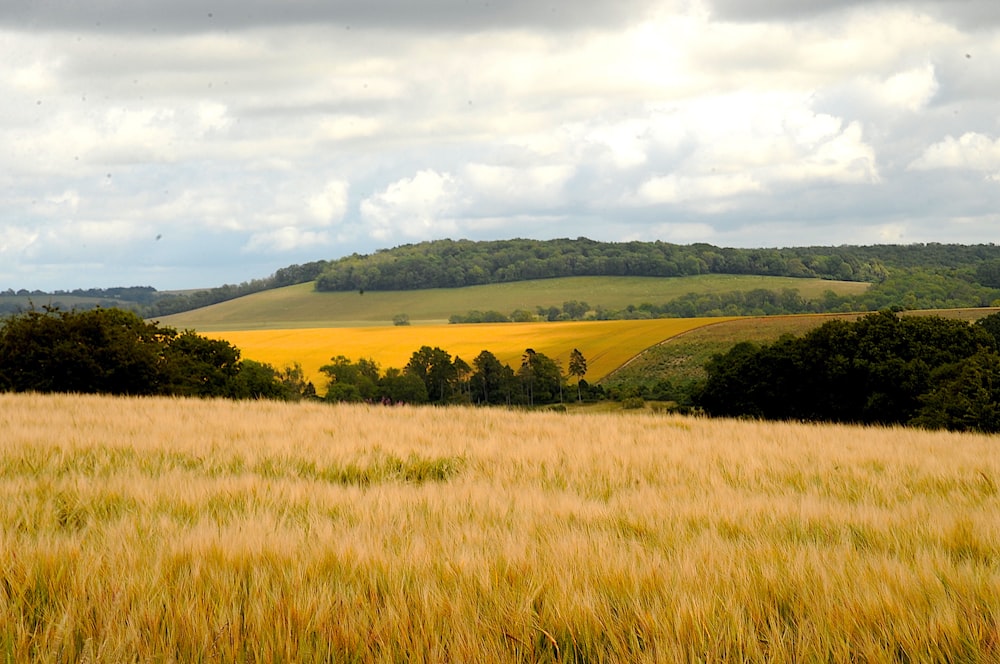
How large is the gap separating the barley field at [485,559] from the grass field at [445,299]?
130 m

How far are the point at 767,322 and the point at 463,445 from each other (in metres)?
93.0

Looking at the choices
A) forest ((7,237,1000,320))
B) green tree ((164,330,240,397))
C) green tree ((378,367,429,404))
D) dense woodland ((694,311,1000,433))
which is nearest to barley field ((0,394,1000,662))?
green tree ((164,330,240,397))

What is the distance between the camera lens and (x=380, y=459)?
9406 mm

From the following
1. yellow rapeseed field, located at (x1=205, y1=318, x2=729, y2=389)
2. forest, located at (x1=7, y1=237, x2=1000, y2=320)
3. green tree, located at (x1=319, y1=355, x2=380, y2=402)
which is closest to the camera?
green tree, located at (x1=319, y1=355, x2=380, y2=402)

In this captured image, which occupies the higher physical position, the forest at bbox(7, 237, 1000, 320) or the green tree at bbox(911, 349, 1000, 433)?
the forest at bbox(7, 237, 1000, 320)

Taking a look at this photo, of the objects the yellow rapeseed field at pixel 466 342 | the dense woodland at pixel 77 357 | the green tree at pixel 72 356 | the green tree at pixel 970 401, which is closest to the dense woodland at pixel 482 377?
the yellow rapeseed field at pixel 466 342

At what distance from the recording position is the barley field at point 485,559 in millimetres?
3654

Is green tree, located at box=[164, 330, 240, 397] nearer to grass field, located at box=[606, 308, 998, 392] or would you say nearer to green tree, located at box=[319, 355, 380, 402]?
green tree, located at box=[319, 355, 380, 402]

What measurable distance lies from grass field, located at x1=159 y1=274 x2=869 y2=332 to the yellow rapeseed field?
64.7 feet

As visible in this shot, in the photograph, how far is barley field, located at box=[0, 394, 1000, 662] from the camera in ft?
12.0

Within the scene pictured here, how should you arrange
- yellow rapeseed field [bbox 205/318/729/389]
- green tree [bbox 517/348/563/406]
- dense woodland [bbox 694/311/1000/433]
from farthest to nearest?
yellow rapeseed field [bbox 205/318/729/389]
green tree [bbox 517/348/563/406]
dense woodland [bbox 694/311/1000/433]

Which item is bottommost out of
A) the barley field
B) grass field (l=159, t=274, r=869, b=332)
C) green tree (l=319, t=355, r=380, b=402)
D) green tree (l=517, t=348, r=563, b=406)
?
green tree (l=517, t=348, r=563, b=406)

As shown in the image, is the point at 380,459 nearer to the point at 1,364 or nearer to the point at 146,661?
the point at 146,661

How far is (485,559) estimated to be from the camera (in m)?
4.55
